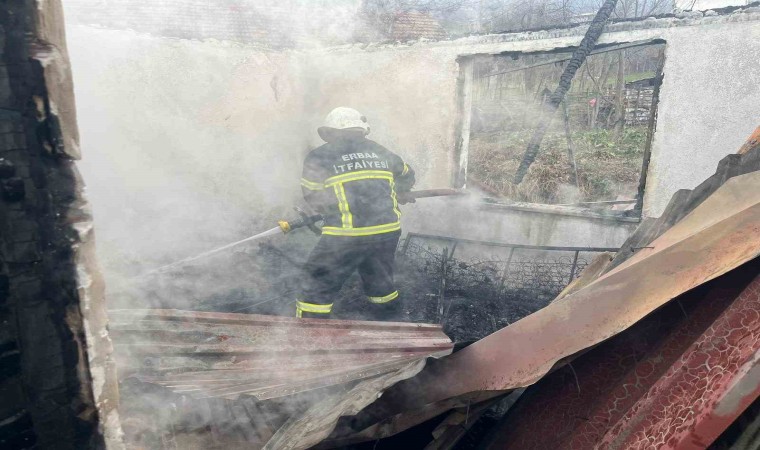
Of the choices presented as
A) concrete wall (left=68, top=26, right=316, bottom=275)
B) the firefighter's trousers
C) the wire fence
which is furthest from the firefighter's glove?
concrete wall (left=68, top=26, right=316, bottom=275)

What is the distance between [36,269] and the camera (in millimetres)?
871

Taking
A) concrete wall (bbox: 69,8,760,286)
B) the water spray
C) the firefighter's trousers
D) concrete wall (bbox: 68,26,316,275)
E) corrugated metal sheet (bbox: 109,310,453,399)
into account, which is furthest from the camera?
concrete wall (bbox: 68,26,316,275)

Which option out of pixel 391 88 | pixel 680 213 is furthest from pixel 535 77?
pixel 680 213

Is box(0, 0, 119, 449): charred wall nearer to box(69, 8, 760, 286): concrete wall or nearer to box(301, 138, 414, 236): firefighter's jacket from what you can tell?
box(301, 138, 414, 236): firefighter's jacket

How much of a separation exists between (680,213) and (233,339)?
203 centimetres

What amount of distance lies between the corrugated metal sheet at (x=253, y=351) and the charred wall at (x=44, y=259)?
685 mm

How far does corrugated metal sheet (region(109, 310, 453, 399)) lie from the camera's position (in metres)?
1.72

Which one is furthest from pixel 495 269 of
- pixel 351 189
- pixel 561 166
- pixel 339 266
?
pixel 561 166

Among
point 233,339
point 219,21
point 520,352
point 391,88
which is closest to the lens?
point 520,352

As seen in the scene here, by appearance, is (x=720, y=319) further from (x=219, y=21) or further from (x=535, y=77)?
(x=535, y=77)

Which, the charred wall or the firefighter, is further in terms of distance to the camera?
the firefighter

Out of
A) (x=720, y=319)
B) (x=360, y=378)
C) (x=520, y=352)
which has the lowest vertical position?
(x=360, y=378)

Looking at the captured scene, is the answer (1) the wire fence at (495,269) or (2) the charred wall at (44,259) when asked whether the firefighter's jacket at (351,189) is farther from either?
(2) the charred wall at (44,259)

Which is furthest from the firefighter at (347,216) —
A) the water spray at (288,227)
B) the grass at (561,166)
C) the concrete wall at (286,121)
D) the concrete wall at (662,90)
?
the grass at (561,166)
